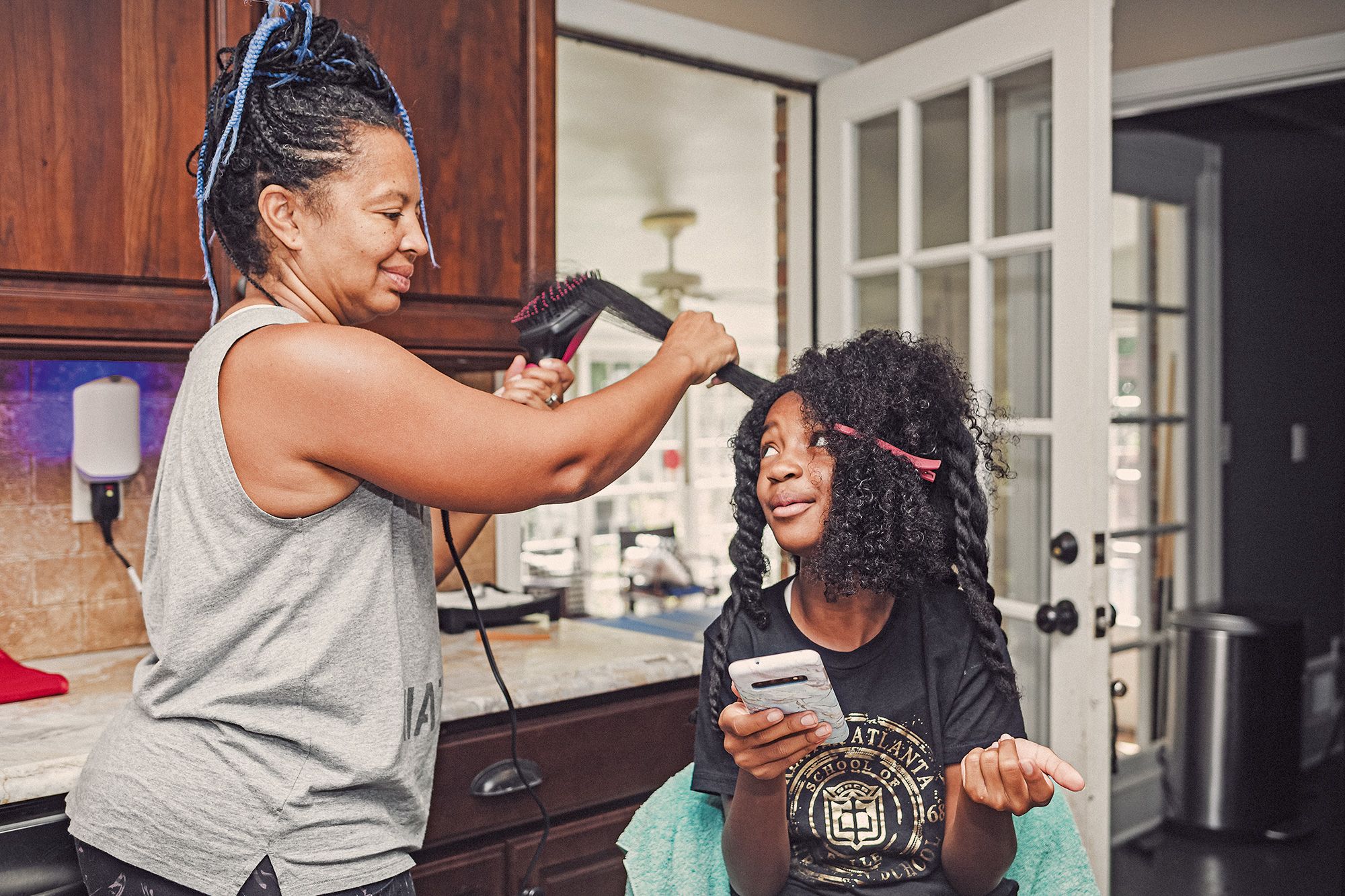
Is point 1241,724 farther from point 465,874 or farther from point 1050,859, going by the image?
point 465,874

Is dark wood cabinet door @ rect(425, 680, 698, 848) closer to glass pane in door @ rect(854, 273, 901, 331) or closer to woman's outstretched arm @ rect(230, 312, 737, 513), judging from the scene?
woman's outstretched arm @ rect(230, 312, 737, 513)

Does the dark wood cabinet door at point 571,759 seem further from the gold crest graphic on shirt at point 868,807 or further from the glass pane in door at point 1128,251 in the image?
the glass pane in door at point 1128,251

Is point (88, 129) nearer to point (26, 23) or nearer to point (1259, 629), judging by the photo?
point (26, 23)

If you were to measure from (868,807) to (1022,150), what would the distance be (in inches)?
62.7

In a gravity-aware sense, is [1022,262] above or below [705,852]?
above

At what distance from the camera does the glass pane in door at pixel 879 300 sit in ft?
8.26

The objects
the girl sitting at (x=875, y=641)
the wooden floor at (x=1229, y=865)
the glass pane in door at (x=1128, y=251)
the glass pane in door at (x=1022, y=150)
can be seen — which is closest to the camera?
the girl sitting at (x=875, y=641)

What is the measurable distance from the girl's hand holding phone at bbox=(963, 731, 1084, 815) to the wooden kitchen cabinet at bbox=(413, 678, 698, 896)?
19.9 inches

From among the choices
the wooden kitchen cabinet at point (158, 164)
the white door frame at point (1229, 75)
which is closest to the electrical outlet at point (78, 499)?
the wooden kitchen cabinet at point (158, 164)

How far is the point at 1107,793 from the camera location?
6.65 feet

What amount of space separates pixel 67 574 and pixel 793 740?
1368 mm

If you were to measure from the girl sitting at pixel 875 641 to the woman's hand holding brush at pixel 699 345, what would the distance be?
9cm

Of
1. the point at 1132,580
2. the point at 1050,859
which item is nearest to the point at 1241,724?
the point at 1132,580

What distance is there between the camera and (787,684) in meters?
0.88
